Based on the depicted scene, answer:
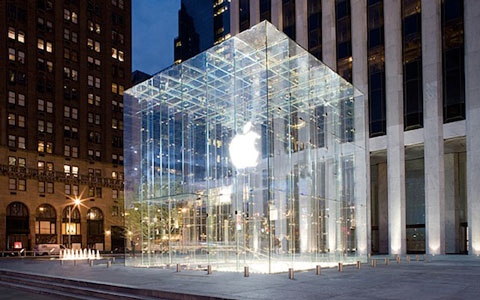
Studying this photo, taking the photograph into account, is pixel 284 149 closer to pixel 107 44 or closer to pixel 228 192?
pixel 228 192

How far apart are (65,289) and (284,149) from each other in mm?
12219

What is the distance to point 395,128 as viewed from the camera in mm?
43562

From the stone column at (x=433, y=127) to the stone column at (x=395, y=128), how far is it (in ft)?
8.08

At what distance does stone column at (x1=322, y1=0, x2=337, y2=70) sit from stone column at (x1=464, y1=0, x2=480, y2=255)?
542 inches

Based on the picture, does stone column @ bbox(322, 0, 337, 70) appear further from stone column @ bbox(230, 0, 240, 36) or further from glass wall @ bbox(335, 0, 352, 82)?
stone column @ bbox(230, 0, 240, 36)

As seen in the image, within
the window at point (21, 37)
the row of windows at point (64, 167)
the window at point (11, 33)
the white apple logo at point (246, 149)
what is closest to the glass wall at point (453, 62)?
the white apple logo at point (246, 149)

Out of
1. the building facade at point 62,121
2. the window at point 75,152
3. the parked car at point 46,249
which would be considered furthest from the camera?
the window at point 75,152

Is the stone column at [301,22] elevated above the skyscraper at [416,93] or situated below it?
above

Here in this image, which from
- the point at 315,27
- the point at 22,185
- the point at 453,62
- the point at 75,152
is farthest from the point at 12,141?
the point at 453,62

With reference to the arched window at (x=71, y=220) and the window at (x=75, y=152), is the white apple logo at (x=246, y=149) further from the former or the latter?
the window at (x=75, y=152)

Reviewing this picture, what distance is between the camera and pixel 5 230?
6569 centimetres

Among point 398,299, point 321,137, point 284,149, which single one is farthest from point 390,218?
point 398,299

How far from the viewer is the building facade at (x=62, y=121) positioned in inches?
2726

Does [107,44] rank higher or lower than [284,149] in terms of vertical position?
higher
